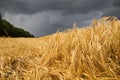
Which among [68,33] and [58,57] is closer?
[58,57]

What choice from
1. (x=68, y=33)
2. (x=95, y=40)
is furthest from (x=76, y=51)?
(x=68, y=33)

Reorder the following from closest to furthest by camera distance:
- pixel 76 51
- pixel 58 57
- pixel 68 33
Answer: pixel 76 51 < pixel 58 57 < pixel 68 33

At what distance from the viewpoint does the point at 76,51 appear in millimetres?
3609

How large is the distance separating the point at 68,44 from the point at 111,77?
Result: 76cm

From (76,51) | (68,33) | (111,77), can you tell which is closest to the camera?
(111,77)

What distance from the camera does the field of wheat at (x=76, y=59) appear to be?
134 inches

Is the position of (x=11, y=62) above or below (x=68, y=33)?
below

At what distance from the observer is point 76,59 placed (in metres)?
3.55

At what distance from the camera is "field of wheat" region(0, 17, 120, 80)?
340 cm

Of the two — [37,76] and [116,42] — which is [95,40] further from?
[37,76]

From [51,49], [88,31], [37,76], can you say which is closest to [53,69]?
[37,76]

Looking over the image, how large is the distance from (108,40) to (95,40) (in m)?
0.14

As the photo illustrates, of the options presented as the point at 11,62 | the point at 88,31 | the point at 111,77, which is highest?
the point at 88,31

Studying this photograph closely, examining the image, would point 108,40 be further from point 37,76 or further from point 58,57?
point 37,76
